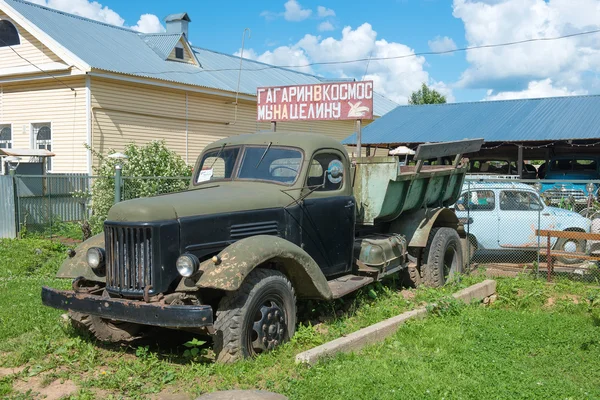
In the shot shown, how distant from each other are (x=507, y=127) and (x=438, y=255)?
49.6ft

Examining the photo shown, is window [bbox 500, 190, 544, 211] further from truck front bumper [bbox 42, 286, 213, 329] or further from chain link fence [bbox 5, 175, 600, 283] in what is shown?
truck front bumper [bbox 42, 286, 213, 329]

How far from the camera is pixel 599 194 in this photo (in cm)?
1567

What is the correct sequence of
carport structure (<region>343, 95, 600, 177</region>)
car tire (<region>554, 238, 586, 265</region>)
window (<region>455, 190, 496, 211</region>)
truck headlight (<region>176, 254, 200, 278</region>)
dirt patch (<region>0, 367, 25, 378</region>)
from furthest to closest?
1. carport structure (<region>343, 95, 600, 177</region>)
2. window (<region>455, 190, 496, 211</region>)
3. car tire (<region>554, 238, 586, 265</region>)
4. dirt patch (<region>0, 367, 25, 378</region>)
5. truck headlight (<region>176, 254, 200, 278</region>)

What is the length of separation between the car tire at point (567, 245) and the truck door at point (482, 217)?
3.30 feet

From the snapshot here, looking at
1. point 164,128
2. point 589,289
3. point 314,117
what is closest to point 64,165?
point 164,128

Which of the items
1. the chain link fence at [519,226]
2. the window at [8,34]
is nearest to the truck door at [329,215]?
the chain link fence at [519,226]

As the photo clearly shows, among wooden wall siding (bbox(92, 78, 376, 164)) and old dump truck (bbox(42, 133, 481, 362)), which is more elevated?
wooden wall siding (bbox(92, 78, 376, 164))

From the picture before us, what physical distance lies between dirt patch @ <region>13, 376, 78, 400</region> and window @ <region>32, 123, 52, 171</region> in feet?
44.5

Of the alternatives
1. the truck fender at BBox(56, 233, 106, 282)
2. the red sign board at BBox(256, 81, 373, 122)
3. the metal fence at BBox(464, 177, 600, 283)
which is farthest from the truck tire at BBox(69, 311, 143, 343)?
the metal fence at BBox(464, 177, 600, 283)

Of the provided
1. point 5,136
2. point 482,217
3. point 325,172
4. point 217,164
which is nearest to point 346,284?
point 325,172

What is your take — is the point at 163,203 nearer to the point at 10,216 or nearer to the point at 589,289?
the point at 589,289

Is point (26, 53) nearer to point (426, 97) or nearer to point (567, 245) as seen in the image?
point (567, 245)

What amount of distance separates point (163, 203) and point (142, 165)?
9937 mm

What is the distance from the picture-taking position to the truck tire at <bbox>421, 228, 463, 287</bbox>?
8.19 m
